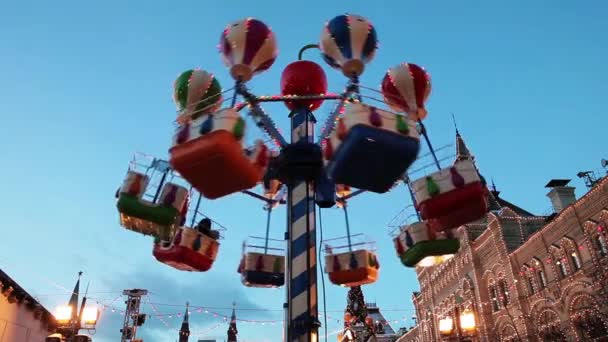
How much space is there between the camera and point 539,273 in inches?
1065

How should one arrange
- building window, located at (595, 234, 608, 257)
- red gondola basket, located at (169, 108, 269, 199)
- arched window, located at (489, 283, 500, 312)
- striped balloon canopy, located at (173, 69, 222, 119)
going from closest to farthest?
red gondola basket, located at (169, 108, 269, 199), striped balloon canopy, located at (173, 69, 222, 119), building window, located at (595, 234, 608, 257), arched window, located at (489, 283, 500, 312)

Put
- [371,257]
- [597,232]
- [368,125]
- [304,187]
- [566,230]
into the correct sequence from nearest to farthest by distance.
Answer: [368,125]
[304,187]
[371,257]
[597,232]
[566,230]

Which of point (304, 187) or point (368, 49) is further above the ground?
point (368, 49)

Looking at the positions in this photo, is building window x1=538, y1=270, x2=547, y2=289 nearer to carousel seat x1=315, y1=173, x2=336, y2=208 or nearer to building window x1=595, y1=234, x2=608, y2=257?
building window x1=595, y1=234, x2=608, y2=257

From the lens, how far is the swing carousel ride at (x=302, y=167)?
18.6 feet

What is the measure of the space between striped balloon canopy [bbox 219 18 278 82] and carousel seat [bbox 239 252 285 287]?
2.70m

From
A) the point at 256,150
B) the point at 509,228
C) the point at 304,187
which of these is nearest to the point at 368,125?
the point at 256,150

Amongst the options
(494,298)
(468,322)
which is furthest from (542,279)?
(468,322)

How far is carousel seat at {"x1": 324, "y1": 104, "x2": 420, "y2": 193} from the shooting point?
549cm

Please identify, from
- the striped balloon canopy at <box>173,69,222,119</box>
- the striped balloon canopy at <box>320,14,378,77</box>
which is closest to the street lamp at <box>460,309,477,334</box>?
the striped balloon canopy at <box>320,14,378,77</box>

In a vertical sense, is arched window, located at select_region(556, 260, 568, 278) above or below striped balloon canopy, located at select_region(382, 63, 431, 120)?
above

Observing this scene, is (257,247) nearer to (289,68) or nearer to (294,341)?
(294,341)

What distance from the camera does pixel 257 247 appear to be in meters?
8.02

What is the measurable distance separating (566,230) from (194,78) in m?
22.5
